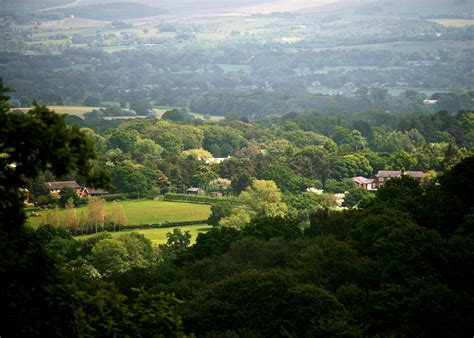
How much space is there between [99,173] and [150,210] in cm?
6768

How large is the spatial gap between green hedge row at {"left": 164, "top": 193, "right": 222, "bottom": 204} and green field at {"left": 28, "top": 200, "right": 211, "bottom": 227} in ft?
5.86

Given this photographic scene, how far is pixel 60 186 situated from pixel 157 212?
1145 cm

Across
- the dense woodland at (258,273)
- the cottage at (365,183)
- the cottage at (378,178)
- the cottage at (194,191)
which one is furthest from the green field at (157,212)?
the dense woodland at (258,273)

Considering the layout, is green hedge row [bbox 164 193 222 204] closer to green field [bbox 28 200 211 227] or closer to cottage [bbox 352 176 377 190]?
green field [bbox 28 200 211 227]

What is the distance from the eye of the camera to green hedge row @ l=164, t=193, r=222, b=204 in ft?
293

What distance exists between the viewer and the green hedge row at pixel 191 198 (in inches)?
3511

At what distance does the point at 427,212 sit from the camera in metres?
40.0

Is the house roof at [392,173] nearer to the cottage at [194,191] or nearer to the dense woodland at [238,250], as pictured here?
the dense woodland at [238,250]

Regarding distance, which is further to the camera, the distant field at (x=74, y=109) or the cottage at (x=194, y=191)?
the distant field at (x=74, y=109)

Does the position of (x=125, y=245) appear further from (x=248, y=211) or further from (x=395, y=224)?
(x=395, y=224)

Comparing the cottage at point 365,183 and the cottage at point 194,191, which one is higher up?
the cottage at point 194,191

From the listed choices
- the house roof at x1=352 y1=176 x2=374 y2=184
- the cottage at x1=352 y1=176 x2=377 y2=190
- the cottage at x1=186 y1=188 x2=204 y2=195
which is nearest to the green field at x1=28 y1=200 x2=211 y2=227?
the cottage at x1=186 y1=188 x2=204 y2=195

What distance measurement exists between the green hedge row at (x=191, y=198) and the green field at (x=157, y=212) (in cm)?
179

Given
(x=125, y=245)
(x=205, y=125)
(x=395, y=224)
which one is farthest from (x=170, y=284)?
(x=205, y=125)
